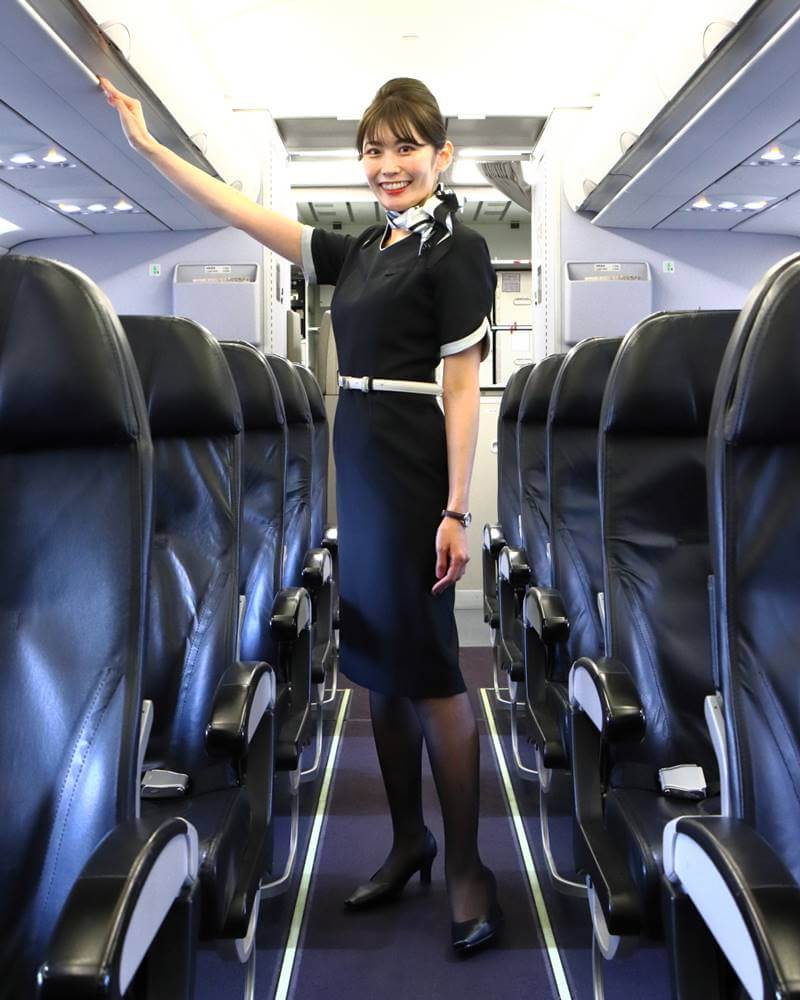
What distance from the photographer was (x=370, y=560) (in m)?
1.99

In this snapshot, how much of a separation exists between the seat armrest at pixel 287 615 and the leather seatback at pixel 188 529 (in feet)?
1.46

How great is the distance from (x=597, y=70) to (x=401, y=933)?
5.02 metres

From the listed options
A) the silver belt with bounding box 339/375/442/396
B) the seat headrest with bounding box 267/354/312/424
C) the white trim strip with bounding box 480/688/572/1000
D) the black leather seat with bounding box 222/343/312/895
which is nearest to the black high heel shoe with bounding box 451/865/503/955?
the white trim strip with bounding box 480/688/572/1000

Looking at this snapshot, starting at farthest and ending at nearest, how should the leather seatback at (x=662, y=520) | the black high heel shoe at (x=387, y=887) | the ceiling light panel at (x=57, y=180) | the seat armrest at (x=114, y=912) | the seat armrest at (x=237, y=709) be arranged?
→ the ceiling light panel at (x=57, y=180), the black high heel shoe at (x=387, y=887), the leather seatback at (x=662, y=520), the seat armrest at (x=237, y=709), the seat armrest at (x=114, y=912)

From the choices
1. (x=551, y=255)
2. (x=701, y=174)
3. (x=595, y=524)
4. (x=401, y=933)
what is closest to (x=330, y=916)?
(x=401, y=933)

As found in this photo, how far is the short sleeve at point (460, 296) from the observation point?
1.88m

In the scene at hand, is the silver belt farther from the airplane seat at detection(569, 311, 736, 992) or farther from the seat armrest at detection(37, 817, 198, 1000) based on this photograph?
the seat armrest at detection(37, 817, 198, 1000)

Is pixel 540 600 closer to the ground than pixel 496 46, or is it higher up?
closer to the ground

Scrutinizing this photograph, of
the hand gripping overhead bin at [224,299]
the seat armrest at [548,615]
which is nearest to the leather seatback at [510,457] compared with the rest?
the seat armrest at [548,615]

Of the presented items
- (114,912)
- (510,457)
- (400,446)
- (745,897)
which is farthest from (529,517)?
(114,912)

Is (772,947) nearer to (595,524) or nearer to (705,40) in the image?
(595,524)

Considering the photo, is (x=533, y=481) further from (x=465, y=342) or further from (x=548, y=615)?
(x=465, y=342)

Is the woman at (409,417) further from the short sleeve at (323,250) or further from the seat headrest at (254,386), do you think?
the seat headrest at (254,386)

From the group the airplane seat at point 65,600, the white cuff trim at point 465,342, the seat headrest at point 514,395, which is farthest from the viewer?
the seat headrest at point 514,395
